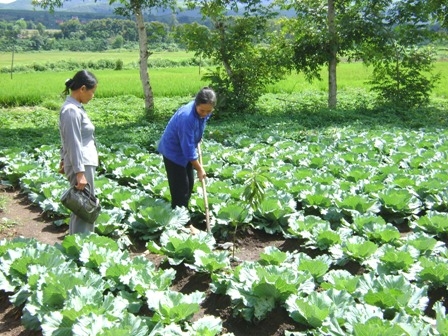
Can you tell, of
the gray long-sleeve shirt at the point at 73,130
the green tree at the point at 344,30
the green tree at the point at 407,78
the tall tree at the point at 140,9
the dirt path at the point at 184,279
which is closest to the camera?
the dirt path at the point at 184,279

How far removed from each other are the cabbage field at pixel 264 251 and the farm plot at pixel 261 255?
0.01 meters

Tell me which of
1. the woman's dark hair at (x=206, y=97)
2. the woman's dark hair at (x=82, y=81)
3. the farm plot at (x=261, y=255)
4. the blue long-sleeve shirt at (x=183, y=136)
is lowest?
the farm plot at (x=261, y=255)

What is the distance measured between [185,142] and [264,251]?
1.31 metres

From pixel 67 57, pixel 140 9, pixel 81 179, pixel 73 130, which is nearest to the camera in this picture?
pixel 73 130

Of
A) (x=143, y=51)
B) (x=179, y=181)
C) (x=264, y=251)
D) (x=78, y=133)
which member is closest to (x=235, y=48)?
(x=143, y=51)

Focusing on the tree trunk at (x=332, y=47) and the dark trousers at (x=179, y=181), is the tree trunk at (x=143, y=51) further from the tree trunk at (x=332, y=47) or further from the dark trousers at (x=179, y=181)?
the dark trousers at (x=179, y=181)

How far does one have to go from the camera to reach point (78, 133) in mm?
3998

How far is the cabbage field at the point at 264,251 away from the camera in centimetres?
325

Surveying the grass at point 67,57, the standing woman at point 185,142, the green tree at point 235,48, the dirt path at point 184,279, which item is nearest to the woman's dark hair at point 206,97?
the standing woman at point 185,142

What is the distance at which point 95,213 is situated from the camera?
431cm

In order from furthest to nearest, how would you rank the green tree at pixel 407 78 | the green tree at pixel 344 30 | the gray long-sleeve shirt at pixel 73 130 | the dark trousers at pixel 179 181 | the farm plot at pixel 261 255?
the green tree at pixel 407 78 → the green tree at pixel 344 30 → the dark trousers at pixel 179 181 → the gray long-sleeve shirt at pixel 73 130 → the farm plot at pixel 261 255

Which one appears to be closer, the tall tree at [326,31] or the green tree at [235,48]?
the green tree at [235,48]

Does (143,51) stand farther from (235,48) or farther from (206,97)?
(206,97)

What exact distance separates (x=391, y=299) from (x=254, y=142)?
21.1 feet
